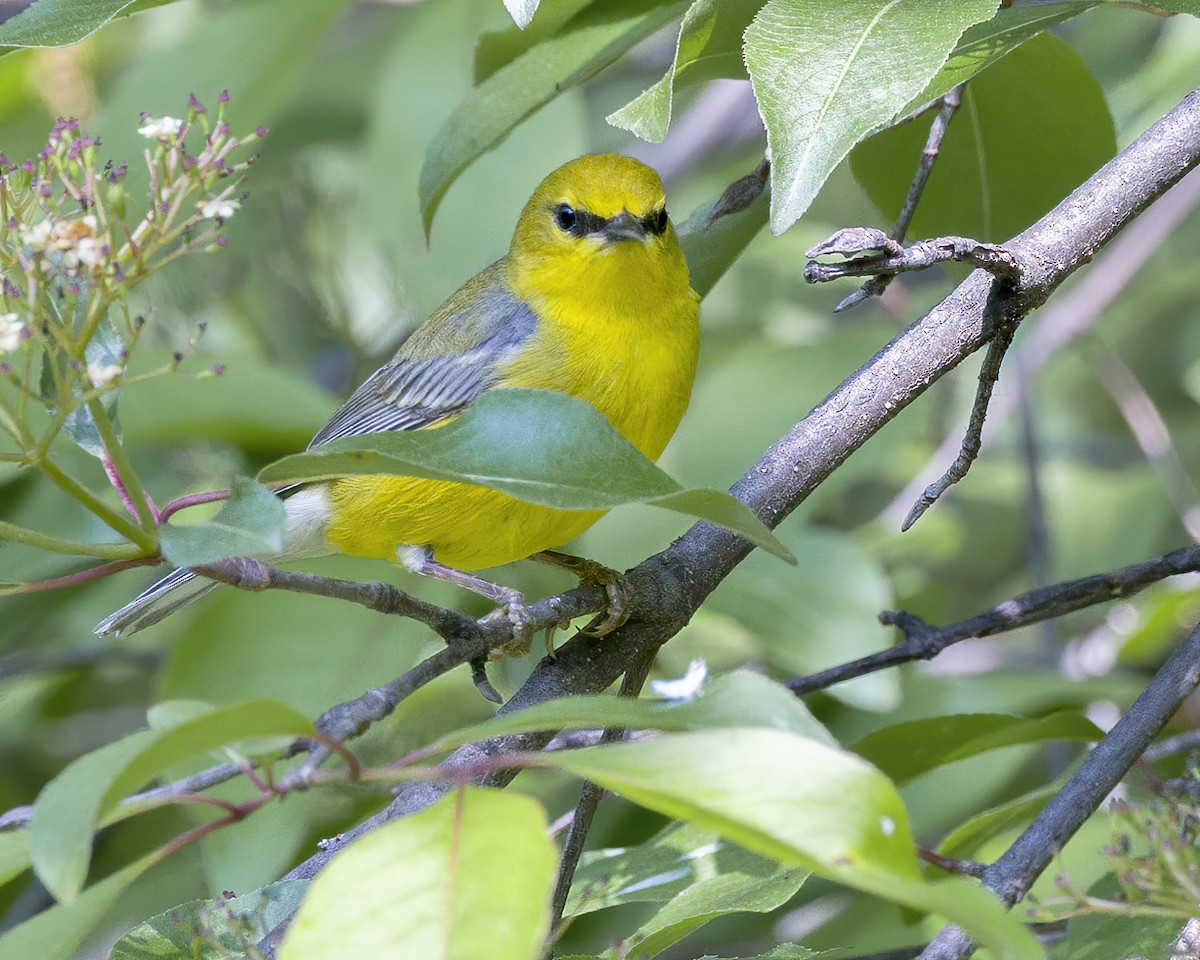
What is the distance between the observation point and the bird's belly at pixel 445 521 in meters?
2.99

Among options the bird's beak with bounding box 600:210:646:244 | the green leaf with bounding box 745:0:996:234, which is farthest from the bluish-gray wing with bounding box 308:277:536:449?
the green leaf with bounding box 745:0:996:234

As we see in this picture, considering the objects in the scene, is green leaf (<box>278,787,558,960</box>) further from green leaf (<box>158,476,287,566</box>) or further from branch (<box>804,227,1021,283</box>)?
branch (<box>804,227,1021,283</box>)

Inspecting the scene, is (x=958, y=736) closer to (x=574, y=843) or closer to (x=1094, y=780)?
(x=1094, y=780)

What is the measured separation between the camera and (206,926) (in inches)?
70.1

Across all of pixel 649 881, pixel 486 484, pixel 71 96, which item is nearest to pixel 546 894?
pixel 486 484

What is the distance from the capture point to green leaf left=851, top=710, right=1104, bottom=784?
2.59 metres

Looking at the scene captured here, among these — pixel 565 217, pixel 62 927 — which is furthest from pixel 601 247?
pixel 62 927

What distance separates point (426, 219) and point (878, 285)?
1.05m

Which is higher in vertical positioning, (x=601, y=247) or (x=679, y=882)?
(x=601, y=247)

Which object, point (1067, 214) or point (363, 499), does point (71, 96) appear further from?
point (1067, 214)

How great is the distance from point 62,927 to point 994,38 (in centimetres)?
182

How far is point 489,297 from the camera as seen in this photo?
143 inches

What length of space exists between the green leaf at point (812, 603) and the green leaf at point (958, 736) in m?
0.53

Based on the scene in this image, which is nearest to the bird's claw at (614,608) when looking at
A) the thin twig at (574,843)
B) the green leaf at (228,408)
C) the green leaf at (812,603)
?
the thin twig at (574,843)
